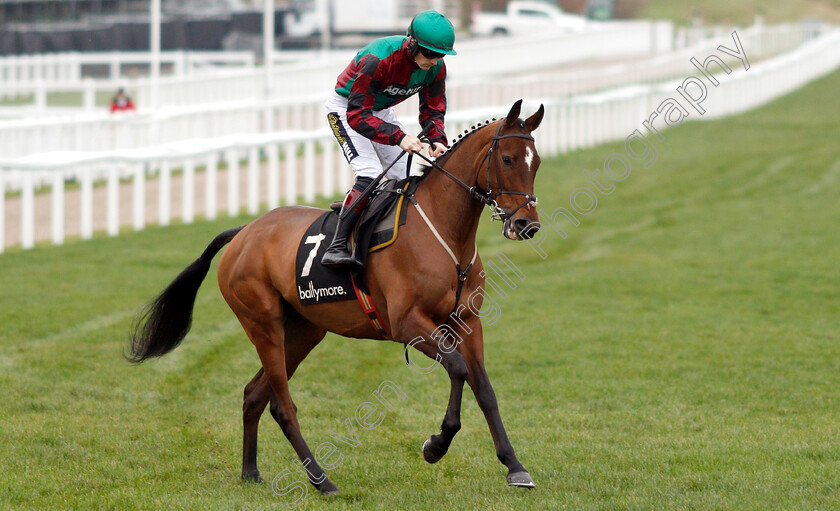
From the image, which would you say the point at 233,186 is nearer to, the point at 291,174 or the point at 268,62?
the point at 291,174

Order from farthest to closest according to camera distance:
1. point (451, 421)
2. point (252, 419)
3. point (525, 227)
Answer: point (252, 419), point (451, 421), point (525, 227)

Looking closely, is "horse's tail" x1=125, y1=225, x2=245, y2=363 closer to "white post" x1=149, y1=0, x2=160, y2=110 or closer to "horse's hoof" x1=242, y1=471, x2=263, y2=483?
"horse's hoof" x1=242, y1=471, x2=263, y2=483

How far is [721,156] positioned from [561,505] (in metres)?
19.1

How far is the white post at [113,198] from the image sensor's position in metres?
13.6

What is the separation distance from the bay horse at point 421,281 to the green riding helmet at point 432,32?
1.48 ft

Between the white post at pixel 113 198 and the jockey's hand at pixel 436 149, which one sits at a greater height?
the jockey's hand at pixel 436 149

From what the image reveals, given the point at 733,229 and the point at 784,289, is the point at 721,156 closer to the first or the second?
the point at 733,229

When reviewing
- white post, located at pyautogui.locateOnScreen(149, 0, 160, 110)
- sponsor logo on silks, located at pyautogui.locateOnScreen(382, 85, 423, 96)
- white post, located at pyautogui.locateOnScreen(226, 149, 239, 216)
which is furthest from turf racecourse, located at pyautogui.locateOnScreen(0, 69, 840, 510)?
white post, located at pyautogui.locateOnScreen(149, 0, 160, 110)

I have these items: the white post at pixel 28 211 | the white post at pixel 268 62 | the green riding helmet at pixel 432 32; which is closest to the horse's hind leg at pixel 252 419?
the green riding helmet at pixel 432 32

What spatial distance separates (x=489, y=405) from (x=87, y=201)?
955 cm

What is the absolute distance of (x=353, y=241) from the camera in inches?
215

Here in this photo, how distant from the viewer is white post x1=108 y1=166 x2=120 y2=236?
13.6 m

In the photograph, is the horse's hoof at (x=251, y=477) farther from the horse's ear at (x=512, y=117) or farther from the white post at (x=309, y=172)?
the white post at (x=309, y=172)

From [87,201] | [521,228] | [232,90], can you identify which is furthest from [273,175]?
[521,228]
